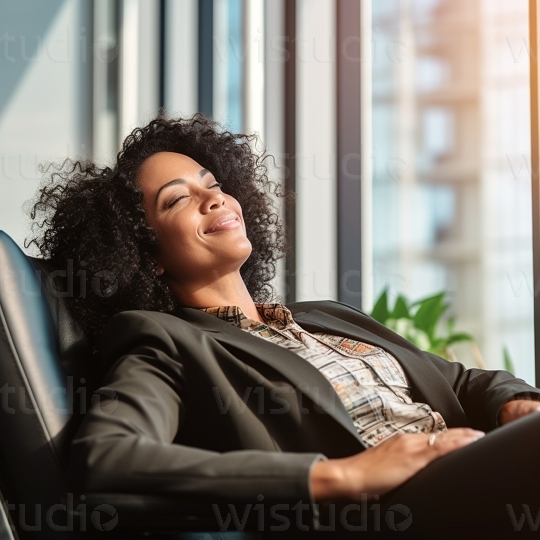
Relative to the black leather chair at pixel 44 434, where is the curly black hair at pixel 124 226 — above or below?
above

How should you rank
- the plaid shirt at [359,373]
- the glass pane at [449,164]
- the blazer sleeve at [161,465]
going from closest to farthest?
the blazer sleeve at [161,465], the plaid shirt at [359,373], the glass pane at [449,164]

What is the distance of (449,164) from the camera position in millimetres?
7547

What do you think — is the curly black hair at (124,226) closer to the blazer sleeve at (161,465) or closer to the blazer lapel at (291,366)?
the blazer lapel at (291,366)

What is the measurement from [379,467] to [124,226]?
0.86 metres

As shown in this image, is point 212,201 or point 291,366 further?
point 212,201

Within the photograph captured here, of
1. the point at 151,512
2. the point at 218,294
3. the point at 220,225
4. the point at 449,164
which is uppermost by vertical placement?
the point at 449,164

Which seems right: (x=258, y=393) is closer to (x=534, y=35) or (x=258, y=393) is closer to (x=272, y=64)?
(x=534, y=35)

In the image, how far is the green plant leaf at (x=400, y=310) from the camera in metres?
2.63

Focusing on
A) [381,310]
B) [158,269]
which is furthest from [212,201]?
[381,310]

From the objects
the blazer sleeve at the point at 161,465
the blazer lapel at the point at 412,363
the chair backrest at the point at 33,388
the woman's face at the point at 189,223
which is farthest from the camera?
the woman's face at the point at 189,223

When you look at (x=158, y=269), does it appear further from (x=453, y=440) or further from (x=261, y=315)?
(x=453, y=440)

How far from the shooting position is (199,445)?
50.1 inches

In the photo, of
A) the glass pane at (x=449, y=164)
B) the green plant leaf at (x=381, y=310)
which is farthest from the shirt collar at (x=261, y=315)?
the glass pane at (x=449, y=164)

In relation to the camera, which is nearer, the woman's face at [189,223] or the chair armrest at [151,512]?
the chair armrest at [151,512]
